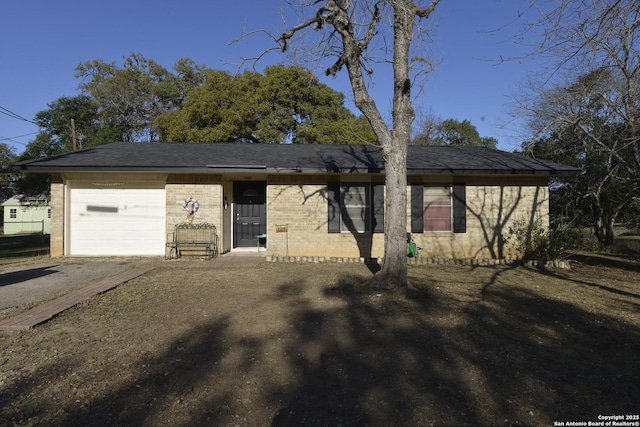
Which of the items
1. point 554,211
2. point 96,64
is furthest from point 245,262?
point 96,64

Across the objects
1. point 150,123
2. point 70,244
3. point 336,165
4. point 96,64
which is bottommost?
point 70,244

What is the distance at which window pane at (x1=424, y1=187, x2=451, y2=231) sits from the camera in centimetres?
1144

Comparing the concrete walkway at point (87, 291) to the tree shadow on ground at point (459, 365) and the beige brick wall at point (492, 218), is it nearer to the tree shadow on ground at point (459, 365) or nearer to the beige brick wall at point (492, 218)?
the tree shadow on ground at point (459, 365)

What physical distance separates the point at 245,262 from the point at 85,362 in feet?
20.2

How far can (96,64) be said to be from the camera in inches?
1307

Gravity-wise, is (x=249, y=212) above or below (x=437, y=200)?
below

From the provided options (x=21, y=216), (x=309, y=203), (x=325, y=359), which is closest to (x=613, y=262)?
(x=309, y=203)

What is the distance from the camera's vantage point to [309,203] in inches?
437

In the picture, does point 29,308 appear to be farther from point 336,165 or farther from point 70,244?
point 336,165

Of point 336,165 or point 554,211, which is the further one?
point 554,211

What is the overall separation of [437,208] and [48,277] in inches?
383

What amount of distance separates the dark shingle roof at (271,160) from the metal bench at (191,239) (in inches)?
63.8

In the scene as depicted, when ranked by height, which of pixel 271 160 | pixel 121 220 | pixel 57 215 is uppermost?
pixel 271 160

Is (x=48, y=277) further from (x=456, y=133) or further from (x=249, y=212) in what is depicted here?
(x=456, y=133)
